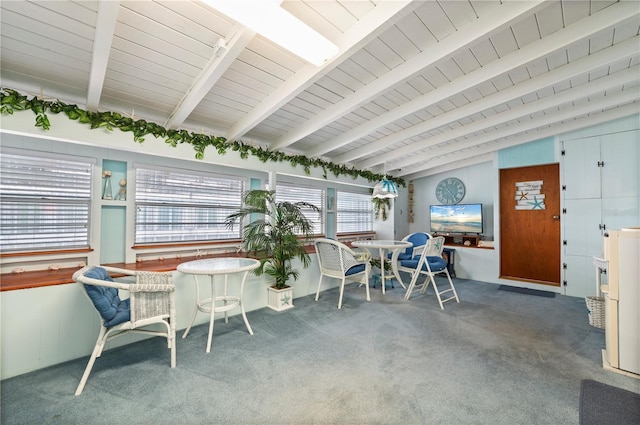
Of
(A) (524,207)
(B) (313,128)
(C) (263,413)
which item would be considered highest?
(B) (313,128)

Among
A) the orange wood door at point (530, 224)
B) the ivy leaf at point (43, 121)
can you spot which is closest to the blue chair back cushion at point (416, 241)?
the orange wood door at point (530, 224)

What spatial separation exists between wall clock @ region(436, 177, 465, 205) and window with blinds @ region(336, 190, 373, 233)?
162cm

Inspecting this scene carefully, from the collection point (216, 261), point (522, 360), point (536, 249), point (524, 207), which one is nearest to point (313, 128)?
point (216, 261)

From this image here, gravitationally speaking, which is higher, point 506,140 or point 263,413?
point 506,140

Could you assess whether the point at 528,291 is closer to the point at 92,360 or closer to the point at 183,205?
the point at 183,205

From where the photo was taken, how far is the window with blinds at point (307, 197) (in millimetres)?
4819

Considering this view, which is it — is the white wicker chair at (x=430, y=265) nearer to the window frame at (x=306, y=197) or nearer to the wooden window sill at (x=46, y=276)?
the window frame at (x=306, y=197)

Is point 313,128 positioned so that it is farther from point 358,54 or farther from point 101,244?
point 101,244

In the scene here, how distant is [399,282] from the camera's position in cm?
464

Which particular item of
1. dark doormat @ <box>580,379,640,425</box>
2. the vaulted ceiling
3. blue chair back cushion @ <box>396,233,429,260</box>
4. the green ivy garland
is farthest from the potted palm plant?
dark doormat @ <box>580,379,640,425</box>

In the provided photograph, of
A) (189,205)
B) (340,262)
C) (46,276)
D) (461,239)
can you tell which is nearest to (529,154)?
(461,239)

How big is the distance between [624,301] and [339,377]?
93.0 inches

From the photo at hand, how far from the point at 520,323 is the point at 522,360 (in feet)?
3.42

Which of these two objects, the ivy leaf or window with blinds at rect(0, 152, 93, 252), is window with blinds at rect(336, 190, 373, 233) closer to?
window with blinds at rect(0, 152, 93, 252)
